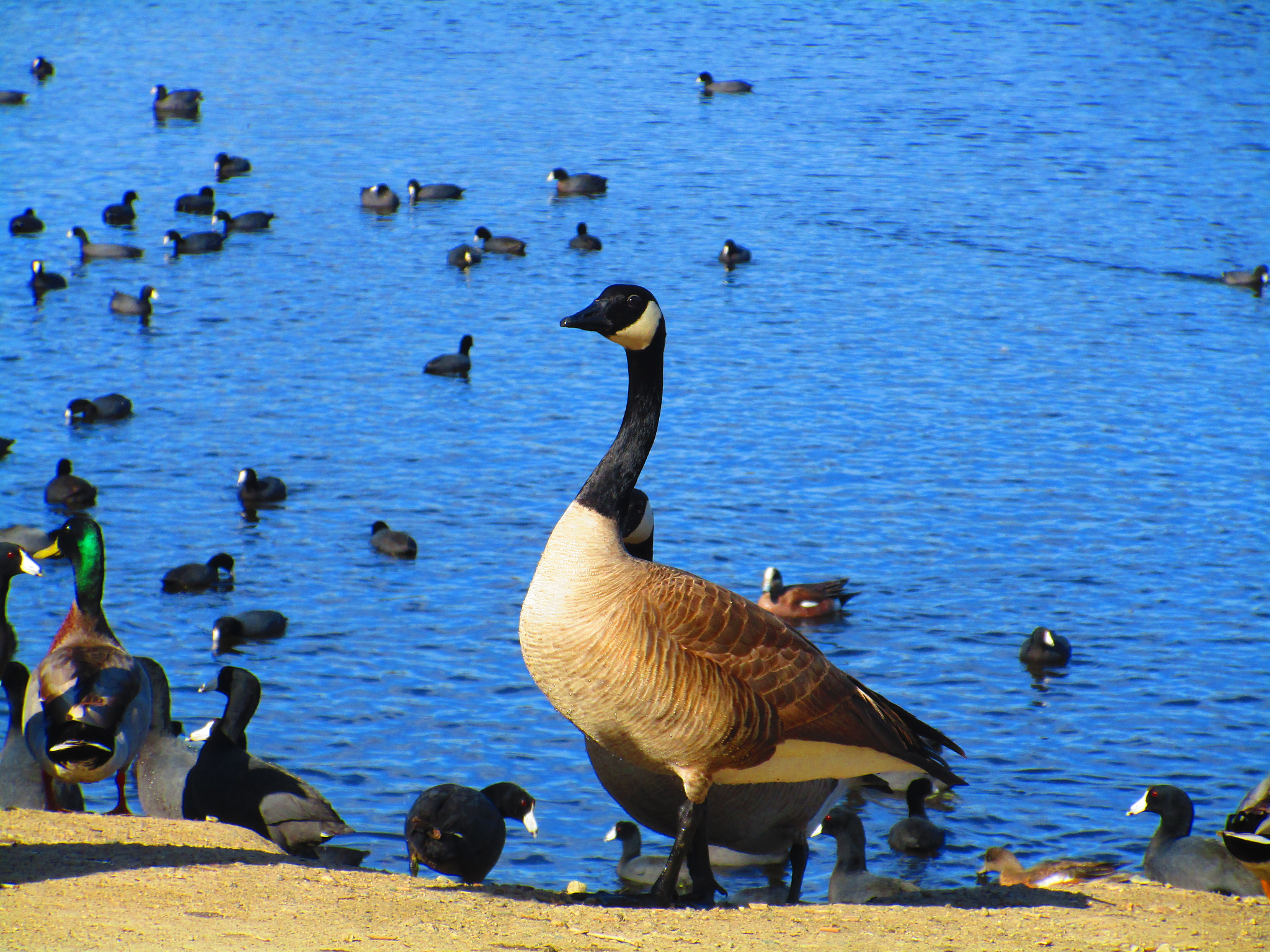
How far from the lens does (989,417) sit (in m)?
21.6

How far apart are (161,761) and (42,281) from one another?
18001mm

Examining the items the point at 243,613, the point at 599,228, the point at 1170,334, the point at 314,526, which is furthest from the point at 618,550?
the point at 599,228

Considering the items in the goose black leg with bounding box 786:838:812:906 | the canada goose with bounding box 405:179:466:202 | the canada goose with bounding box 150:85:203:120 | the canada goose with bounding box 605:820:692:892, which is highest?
the canada goose with bounding box 150:85:203:120

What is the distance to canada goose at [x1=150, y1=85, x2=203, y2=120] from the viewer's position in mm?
40312

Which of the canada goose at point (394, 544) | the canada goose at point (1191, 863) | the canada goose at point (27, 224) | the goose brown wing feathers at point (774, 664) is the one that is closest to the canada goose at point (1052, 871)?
the canada goose at point (1191, 863)

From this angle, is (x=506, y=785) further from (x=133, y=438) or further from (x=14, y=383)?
(x=14, y=383)

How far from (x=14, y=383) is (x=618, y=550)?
1806 cm

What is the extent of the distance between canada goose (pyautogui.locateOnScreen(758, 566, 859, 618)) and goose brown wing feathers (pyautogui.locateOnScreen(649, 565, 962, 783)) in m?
7.31

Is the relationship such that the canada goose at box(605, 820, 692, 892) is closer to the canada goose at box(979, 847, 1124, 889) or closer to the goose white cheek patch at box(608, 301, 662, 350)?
the canada goose at box(979, 847, 1124, 889)

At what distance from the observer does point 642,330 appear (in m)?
7.53

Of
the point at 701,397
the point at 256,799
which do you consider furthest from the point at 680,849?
the point at 701,397

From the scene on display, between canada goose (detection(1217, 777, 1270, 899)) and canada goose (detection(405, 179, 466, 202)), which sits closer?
canada goose (detection(1217, 777, 1270, 899))

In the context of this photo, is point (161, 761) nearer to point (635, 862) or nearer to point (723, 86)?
point (635, 862)

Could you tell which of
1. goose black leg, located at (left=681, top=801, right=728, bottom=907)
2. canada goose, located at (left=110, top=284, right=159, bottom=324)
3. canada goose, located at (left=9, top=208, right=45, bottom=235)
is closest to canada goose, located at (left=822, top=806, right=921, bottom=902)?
goose black leg, located at (left=681, top=801, right=728, bottom=907)
